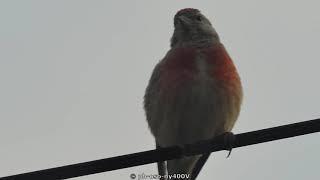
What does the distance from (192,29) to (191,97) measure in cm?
136

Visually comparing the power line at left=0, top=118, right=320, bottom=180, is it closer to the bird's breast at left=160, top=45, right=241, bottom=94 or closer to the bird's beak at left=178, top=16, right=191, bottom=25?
the bird's breast at left=160, top=45, right=241, bottom=94

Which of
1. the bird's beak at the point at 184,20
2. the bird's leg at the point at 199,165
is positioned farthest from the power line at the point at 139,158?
the bird's beak at the point at 184,20

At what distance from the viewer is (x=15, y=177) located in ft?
9.57

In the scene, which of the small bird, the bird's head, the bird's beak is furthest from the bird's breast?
the bird's beak

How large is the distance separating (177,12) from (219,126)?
1.76 meters

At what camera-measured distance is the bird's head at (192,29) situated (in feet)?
20.8

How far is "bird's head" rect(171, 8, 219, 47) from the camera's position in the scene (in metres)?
6.34

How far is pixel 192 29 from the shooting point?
652 centimetres

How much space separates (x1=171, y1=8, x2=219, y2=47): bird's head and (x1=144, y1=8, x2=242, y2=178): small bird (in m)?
0.24

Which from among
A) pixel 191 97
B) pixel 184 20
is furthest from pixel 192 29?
pixel 191 97

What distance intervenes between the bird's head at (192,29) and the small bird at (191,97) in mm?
241

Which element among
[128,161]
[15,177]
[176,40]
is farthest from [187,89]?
[15,177]

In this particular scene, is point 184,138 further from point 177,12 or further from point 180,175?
point 177,12

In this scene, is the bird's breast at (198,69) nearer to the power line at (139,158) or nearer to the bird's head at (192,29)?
the bird's head at (192,29)
